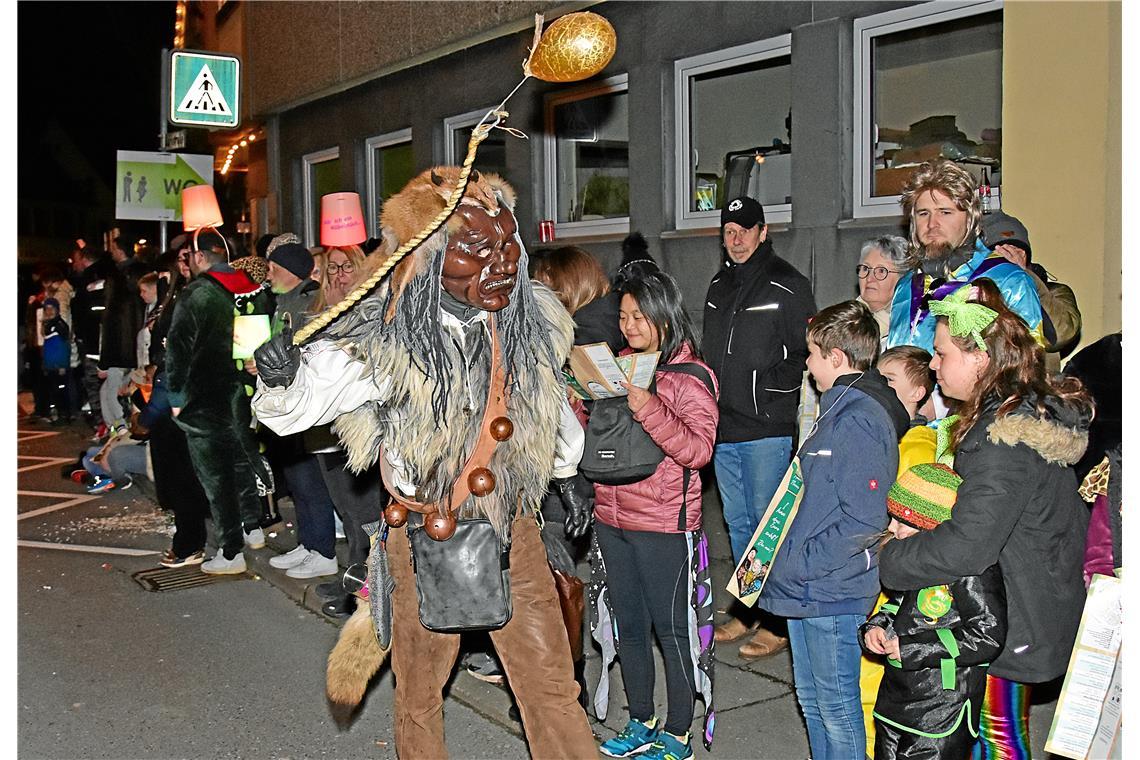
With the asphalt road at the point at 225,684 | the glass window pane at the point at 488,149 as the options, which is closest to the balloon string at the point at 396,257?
the asphalt road at the point at 225,684

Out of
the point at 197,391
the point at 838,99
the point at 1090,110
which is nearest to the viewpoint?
the point at 1090,110

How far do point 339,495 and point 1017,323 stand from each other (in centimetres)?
435

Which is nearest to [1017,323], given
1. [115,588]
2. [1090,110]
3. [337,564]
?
[1090,110]

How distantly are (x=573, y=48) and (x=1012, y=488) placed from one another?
6.27ft

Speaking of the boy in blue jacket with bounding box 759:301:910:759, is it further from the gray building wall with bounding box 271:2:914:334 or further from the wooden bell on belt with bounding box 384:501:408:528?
the gray building wall with bounding box 271:2:914:334

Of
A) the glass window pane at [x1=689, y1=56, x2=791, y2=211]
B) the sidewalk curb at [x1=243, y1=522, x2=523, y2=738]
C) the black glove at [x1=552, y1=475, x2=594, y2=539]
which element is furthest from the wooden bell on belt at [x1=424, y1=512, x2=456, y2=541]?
the glass window pane at [x1=689, y1=56, x2=791, y2=211]

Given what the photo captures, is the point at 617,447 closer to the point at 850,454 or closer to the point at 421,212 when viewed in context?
the point at 850,454

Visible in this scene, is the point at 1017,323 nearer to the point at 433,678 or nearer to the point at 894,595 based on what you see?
the point at 894,595

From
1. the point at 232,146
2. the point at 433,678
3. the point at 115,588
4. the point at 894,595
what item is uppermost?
the point at 232,146

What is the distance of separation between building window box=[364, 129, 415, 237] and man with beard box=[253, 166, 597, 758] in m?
10.0

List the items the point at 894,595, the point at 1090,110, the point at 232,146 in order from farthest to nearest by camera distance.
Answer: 1. the point at 232,146
2. the point at 1090,110
3. the point at 894,595

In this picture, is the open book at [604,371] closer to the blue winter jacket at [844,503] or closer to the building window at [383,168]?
the blue winter jacket at [844,503]

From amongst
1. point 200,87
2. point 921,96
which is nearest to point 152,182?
point 200,87

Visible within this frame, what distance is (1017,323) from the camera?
3.30 metres
